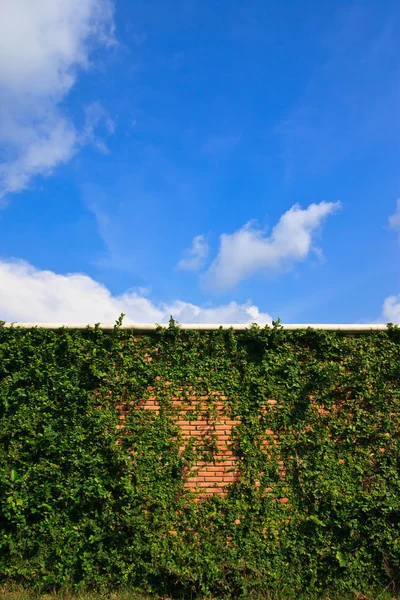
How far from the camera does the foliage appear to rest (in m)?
4.95

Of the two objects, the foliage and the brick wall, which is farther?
the brick wall

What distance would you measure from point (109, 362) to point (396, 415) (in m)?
3.89

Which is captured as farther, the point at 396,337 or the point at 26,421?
the point at 396,337

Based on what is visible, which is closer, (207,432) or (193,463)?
(193,463)

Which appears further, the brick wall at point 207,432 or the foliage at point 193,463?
the brick wall at point 207,432

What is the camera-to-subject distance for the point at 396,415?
5.47m

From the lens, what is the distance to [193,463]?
5250 mm

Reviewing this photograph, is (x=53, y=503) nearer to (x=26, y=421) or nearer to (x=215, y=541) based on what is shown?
(x=26, y=421)

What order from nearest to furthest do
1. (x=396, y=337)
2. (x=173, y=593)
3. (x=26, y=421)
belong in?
(x=173, y=593) → (x=26, y=421) → (x=396, y=337)

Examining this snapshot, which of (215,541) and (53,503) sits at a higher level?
(53,503)

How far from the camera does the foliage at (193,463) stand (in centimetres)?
495

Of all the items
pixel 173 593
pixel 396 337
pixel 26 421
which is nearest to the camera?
pixel 173 593

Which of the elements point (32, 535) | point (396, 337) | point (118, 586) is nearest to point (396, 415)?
point (396, 337)

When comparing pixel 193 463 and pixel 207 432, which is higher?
pixel 207 432
